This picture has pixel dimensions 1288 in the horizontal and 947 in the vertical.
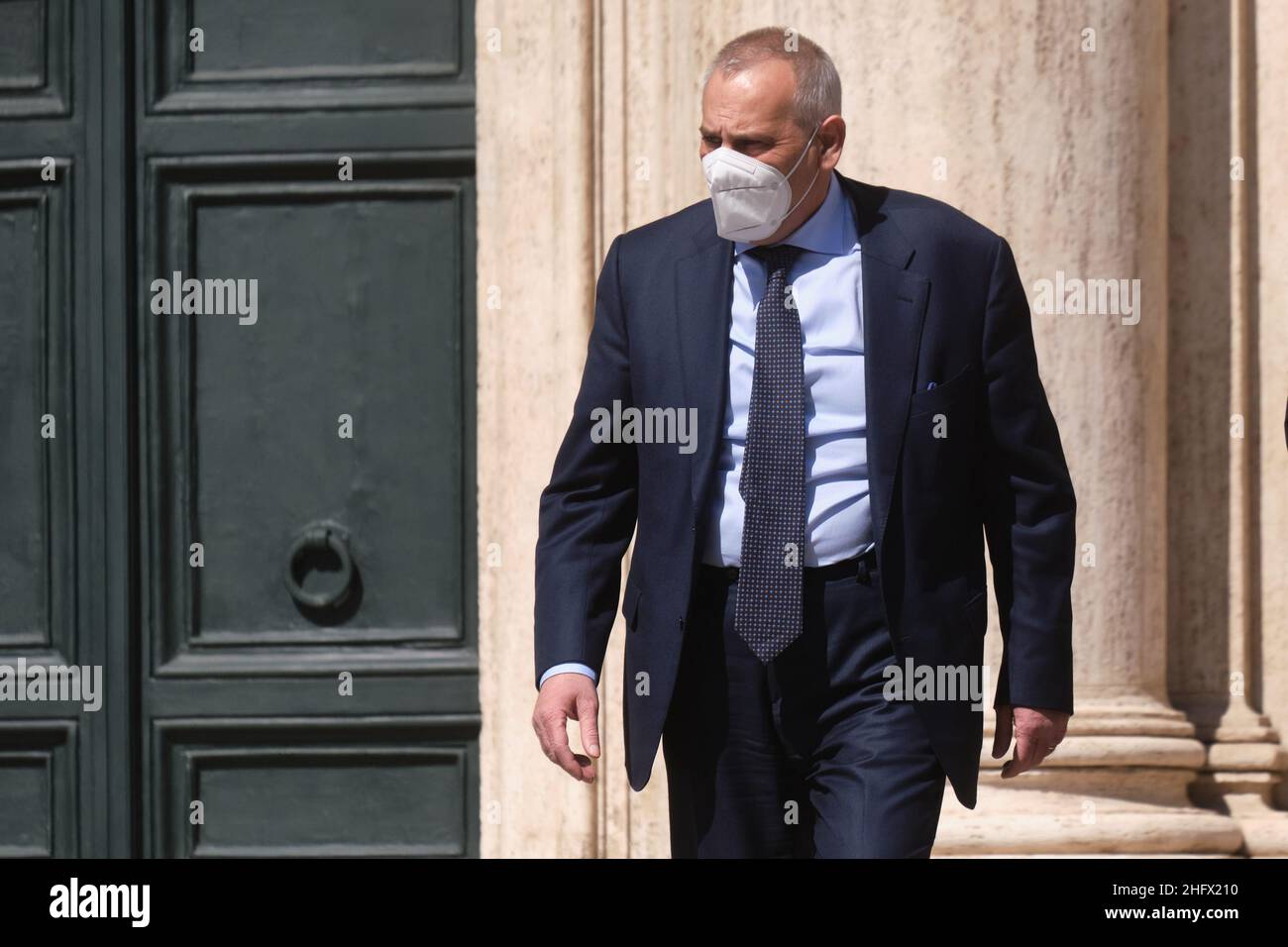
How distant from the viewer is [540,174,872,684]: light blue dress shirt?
3354 millimetres

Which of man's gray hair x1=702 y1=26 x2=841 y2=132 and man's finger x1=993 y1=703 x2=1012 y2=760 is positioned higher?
man's gray hair x1=702 y1=26 x2=841 y2=132

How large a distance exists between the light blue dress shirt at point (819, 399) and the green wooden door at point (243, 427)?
8.86 feet

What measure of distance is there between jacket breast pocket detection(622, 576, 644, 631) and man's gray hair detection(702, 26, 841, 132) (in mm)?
869

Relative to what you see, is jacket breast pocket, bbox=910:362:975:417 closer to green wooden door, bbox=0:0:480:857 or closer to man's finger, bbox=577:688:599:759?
man's finger, bbox=577:688:599:759

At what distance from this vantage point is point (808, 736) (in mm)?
3334

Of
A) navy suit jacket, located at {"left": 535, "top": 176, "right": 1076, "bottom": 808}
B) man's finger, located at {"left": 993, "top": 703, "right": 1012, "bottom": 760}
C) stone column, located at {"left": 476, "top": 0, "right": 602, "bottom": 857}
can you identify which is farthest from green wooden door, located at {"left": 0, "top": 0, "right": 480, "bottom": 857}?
man's finger, located at {"left": 993, "top": 703, "right": 1012, "bottom": 760}

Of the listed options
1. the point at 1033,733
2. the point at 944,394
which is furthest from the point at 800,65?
the point at 1033,733

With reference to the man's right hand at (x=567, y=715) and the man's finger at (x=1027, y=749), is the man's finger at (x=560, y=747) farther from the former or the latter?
the man's finger at (x=1027, y=749)

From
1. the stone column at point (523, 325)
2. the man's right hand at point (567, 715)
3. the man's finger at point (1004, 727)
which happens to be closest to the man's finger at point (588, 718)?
the man's right hand at point (567, 715)

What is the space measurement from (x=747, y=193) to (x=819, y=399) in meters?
0.38

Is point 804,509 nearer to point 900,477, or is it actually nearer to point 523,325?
point 900,477

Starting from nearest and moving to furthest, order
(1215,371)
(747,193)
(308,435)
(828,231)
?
(747,193) < (828,231) < (1215,371) < (308,435)

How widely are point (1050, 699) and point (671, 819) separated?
2.32 feet

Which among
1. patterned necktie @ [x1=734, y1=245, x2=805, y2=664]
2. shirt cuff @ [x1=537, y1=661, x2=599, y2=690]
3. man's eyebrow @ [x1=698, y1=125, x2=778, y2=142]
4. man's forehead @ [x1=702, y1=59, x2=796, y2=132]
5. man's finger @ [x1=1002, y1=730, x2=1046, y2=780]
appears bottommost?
man's finger @ [x1=1002, y1=730, x2=1046, y2=780]
